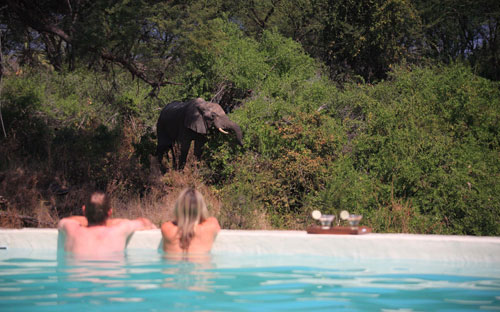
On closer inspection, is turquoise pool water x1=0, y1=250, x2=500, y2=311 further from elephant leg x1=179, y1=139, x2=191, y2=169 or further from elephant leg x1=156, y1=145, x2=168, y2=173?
elephant leg x1=156, y1=145, x2=168, y2=173

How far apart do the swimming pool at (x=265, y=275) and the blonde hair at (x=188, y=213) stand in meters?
0.28

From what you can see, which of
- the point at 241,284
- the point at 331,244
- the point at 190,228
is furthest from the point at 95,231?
the point at 331,244

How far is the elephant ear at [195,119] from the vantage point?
11.9 m

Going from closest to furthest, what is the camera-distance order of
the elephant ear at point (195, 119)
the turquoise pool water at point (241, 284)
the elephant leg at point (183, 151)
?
the turquoise pool water at point (241, 284) < the elephant ear at point (195, 119) < the elephant leg at point (183, 151)

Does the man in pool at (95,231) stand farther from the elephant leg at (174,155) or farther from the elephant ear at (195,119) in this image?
the elephant leg at (174,155)

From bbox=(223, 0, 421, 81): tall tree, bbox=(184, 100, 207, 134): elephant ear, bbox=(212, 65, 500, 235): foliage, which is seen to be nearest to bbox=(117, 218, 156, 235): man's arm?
bbox=(212, 65, 500, 235): foliage

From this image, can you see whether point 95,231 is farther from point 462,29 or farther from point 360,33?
point 462,29

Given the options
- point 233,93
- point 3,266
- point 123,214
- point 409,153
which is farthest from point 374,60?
point 3,266

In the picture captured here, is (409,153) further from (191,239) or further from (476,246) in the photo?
(191,239)

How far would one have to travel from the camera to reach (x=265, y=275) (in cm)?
579

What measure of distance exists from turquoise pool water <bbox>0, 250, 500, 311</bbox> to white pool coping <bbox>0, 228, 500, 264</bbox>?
98mm

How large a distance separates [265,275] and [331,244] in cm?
103

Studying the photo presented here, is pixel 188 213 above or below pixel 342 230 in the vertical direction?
above

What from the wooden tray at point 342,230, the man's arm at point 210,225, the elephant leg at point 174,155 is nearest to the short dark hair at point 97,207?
the man's arm at point 210,225
